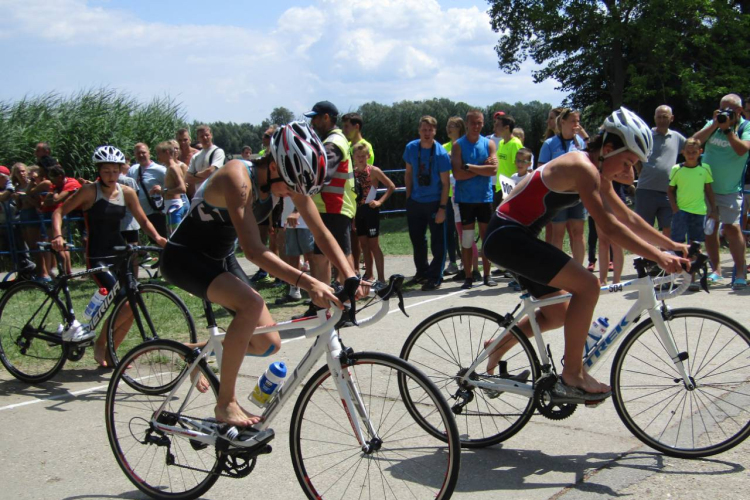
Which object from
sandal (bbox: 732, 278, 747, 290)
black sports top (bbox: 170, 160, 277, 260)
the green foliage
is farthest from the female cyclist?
the green foliage

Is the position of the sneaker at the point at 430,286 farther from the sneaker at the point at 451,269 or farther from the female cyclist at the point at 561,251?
the female cyclist at the point at 561,251

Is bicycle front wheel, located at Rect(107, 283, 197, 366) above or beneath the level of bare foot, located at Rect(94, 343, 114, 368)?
above

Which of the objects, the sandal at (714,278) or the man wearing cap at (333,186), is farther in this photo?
the sandal at (714,278)

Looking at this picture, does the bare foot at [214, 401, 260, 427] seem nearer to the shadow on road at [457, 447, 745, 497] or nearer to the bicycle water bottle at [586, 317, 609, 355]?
the shadow on road at [457, 447, 745, 497]

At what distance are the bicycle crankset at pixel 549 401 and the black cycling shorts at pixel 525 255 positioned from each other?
1.78 ft

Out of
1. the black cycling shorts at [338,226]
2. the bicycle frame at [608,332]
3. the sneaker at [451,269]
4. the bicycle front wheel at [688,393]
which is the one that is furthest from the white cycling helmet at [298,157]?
the sneaker at [451,269]

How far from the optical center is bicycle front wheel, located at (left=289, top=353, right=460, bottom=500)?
11.2 ft

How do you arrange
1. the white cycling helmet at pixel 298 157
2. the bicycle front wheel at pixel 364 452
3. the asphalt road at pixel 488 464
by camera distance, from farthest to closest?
the asphalt road at pixel 488 464
the white cycling helmet at pixel 298 157
the bicycle front wheel at pixel 364 452

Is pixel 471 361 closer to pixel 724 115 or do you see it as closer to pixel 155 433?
pixel 155 433

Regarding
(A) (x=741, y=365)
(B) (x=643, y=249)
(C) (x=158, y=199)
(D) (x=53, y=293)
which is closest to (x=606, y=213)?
(B) (x=643, y=249)

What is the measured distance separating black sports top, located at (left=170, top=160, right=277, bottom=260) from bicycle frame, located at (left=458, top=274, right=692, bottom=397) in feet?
5.31

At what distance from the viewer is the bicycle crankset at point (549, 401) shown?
439 cm

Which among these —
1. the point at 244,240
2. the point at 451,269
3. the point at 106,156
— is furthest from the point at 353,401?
the point at 451,269

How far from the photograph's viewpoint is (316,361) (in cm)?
374
